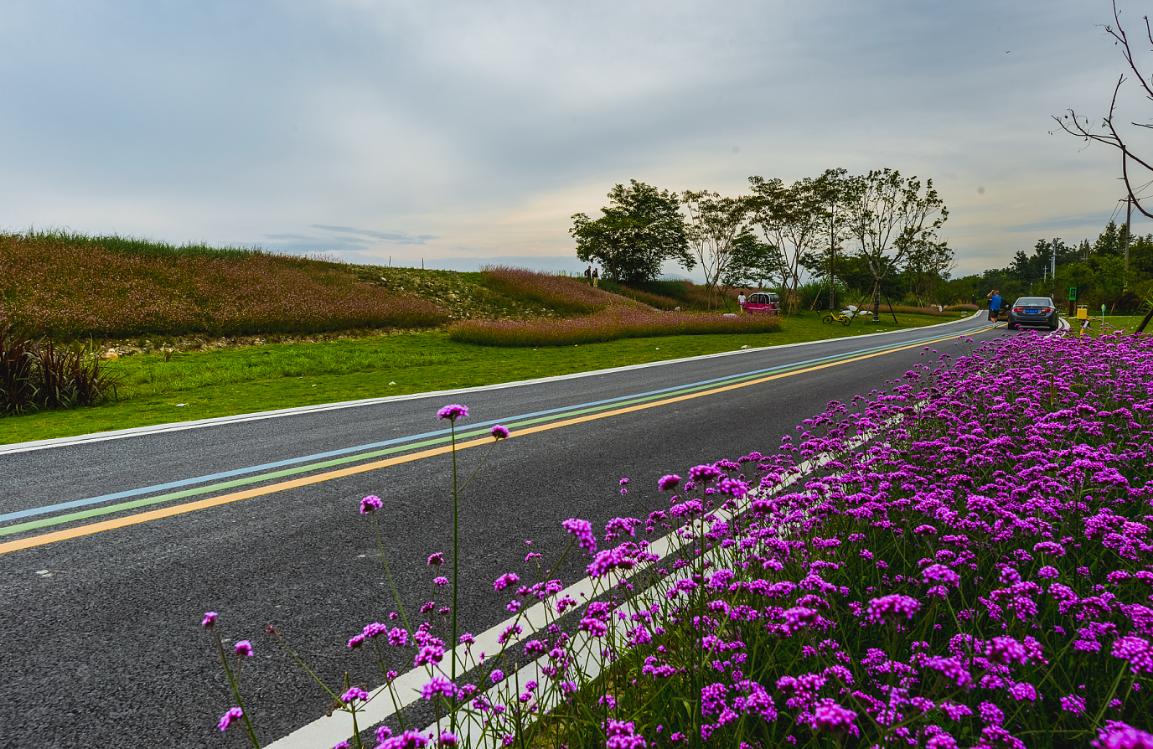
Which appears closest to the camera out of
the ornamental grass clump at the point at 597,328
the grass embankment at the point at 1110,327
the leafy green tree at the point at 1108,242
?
the grass embankment at the point at 1110,327

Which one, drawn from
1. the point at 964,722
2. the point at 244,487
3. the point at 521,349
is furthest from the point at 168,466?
the point at 521,349

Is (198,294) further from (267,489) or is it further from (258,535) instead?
(258,535)

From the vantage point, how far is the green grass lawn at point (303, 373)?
789 cm

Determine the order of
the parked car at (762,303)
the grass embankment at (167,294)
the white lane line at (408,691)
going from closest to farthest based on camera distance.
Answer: the white lane line at (408,691), the grass embankment at (167,294), the parked car at (762,303)

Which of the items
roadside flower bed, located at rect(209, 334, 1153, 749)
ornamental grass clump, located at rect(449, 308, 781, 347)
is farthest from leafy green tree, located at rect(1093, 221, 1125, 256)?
roadside flower bed, located at rect(209, 334, 1153, 749)

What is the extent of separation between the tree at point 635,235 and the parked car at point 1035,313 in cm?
2669

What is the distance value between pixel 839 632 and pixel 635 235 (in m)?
48.8

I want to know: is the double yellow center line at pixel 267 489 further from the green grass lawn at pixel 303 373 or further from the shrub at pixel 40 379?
the shrub at pixel 40 379

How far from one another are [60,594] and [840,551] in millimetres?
3912

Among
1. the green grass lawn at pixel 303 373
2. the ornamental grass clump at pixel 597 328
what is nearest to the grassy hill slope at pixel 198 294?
the green grass lawn at pixel 303 373

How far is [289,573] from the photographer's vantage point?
3172mm

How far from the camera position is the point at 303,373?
1230 centimetres

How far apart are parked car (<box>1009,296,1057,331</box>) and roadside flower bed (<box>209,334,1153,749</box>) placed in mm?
28014

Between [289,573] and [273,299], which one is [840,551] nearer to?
[289,573]
